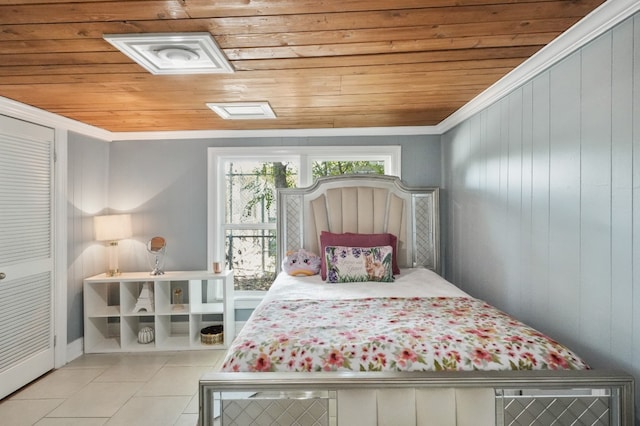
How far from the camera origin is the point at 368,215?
363 centimetres

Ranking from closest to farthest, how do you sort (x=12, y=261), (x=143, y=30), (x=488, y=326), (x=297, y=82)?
(x=143, y=30)
(x=488, y=326)
(x=297, y=82)
(x=12, y=261)

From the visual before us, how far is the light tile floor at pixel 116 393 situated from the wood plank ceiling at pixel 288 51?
7.18ft

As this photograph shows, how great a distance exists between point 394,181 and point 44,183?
3.11 metres

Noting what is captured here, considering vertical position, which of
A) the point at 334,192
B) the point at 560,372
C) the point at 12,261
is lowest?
the point at 560,372

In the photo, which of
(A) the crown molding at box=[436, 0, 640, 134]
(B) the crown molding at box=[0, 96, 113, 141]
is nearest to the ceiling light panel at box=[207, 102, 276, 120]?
(B) the crown molding at box=[0, 96, 113, 141]

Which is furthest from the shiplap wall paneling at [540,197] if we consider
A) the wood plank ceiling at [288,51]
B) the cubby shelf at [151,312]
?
the cubby shelf at [151,312]

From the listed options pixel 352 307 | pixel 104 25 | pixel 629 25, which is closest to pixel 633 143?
pixel 629 25

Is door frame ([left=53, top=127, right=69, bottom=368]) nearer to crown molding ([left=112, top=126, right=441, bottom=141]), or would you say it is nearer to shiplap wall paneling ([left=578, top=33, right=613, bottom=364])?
crown molding ([left=112, top=126, right=441, bottom=141])

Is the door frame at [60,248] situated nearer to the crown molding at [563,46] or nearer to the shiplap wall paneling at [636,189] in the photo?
the crown molding at [563,46]

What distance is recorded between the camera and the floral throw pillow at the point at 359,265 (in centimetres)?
300

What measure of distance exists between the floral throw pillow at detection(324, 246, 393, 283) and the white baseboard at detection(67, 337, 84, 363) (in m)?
2.49

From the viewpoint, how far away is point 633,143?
1476mm

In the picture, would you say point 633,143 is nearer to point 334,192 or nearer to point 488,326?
point 488,326

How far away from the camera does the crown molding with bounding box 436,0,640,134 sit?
151 cm
